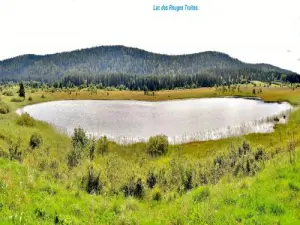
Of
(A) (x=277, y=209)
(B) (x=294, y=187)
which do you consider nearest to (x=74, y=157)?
(B) (x=294, y=187)

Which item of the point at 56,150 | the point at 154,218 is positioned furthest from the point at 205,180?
the point at 56,150

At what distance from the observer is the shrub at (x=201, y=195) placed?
12969mm

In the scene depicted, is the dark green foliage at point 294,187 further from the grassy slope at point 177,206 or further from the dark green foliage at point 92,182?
the dark green foliage at point 92,182

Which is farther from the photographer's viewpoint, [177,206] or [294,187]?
[294,187]

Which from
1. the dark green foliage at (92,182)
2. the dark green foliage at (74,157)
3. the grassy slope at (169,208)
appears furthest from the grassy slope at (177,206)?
the dark green foliage at (74,157)

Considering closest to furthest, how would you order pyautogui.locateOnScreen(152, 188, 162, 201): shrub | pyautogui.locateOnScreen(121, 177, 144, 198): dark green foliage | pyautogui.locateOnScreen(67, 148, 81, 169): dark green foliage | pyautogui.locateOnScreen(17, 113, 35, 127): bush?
pyautogui.locateOnScreen(152, 188, 162, 201): shrub → pyautogui.locateOnScreen(121, 177, 144, 198): dark green foliage → pyautogui.locateOnScreen(67, 148, 81, 169): dark green foliage → pyautogui.locateOnScreen(17, 113, 35, 127): bush

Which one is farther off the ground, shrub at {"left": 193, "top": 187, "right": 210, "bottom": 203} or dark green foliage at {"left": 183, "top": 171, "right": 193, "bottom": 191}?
shrub at {"left": 193, "top": 187, "right": 210, "bottom": 203}

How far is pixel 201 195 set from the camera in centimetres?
1330

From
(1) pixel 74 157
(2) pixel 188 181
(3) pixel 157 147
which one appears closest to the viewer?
(2) pixel 188 181

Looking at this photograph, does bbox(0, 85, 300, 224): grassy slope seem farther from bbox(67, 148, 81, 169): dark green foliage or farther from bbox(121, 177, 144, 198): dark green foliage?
bbox(67, 148, 81, 169): dark green foliage

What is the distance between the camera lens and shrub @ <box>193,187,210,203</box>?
12969 millimetres

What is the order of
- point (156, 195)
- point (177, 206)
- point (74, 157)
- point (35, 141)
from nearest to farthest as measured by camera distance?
1. point (177, 206)
2. point (156, 195)
3. point (74, 157)
4. point (35, 141)

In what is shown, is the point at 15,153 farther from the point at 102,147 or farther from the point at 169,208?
the point at 169,208

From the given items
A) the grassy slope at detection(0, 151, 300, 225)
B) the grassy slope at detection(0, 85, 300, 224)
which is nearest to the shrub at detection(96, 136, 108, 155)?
the grassy slope at detection(0, 85, 300, 224)
